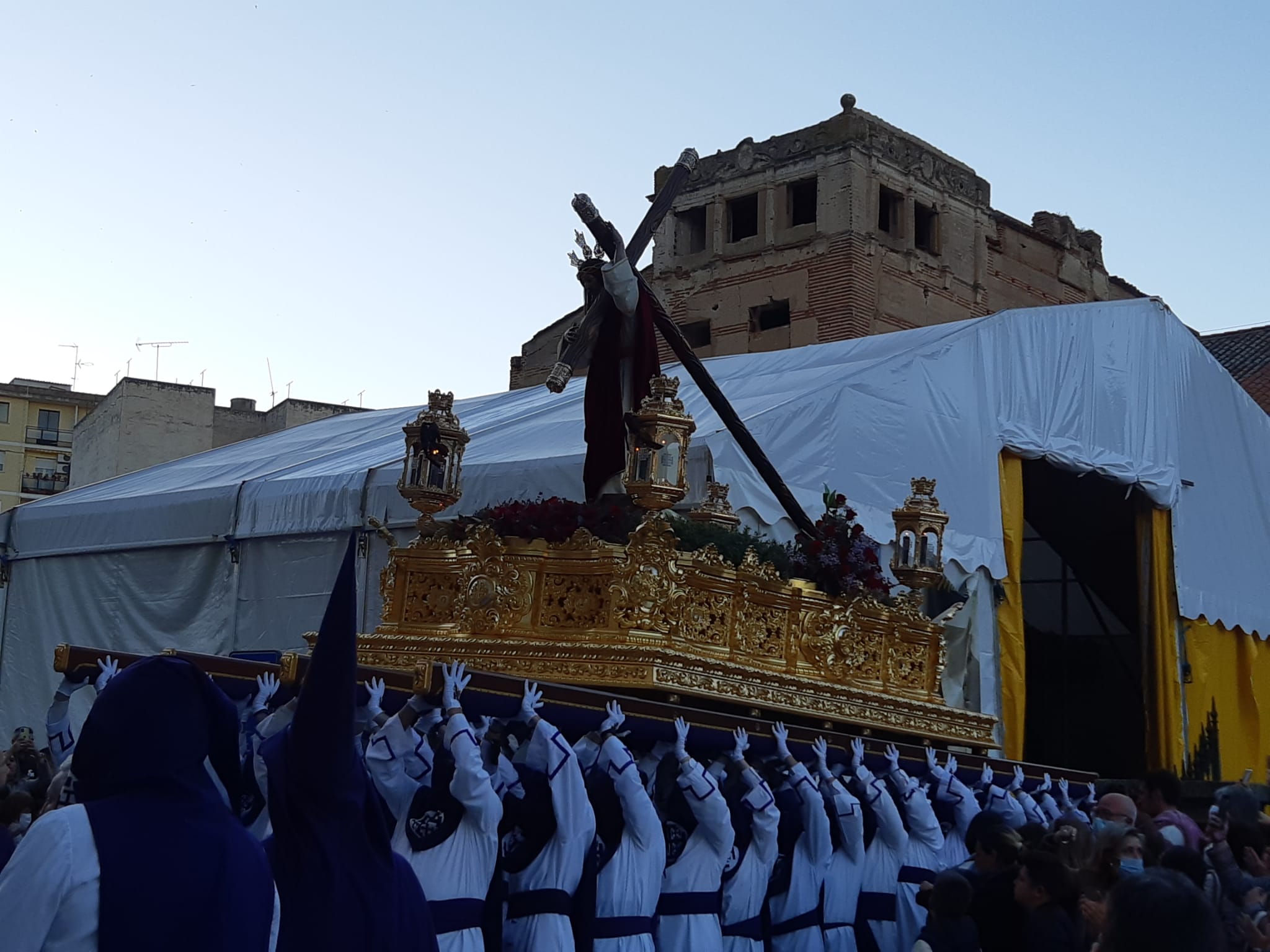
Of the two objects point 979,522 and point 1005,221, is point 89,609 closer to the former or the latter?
point 979,522

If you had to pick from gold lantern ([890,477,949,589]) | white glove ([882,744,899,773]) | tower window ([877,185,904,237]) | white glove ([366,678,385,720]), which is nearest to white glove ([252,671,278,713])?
white glove ([366,678,385,720])

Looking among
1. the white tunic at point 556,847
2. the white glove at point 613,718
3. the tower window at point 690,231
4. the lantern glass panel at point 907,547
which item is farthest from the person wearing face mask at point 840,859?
the tower window at point 690,231

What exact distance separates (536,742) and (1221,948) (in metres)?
3.19

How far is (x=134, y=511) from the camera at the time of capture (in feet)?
46.5

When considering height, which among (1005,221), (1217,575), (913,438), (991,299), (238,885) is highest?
(1005,221)

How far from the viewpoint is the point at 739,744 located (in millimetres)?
6395

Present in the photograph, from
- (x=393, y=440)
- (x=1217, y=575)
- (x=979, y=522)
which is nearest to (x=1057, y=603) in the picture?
(x=1217, y=575)

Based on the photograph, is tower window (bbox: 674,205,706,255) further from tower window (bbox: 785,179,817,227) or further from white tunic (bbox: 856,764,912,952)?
white tunic (bbox: 856,764,912,952)

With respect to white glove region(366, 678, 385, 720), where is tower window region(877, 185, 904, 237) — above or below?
above

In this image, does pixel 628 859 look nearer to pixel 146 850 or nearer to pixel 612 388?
pixel 612 388

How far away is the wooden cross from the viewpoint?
292 inches

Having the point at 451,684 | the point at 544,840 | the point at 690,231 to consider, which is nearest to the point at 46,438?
the point at 690,231

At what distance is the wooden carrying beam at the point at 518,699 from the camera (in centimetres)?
535

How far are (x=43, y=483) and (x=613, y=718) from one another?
42.8 m
